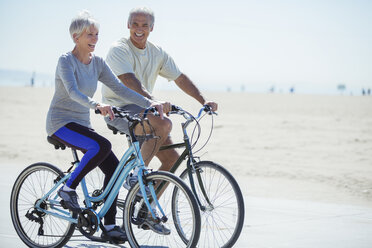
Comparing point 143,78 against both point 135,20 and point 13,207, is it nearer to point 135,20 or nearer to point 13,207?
point 135,20

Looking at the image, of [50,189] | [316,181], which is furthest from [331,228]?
[316,181]

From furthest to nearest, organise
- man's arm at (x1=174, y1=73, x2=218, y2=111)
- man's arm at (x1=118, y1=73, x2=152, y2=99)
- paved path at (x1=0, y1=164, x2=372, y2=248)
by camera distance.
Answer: man's arm at (x1=174, y1=73, x2=218, y2=111) → paved path at (x1=0, y1=164, x2=372, y2=248) → man's arm at (x1=118, y1=73, x2=152, y2=99)

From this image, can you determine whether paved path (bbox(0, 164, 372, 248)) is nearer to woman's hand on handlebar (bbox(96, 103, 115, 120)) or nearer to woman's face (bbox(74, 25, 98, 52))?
woman's hand on handlebar (bbox(96, 103, 115, 120))

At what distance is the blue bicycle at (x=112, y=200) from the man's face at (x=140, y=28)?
959mm

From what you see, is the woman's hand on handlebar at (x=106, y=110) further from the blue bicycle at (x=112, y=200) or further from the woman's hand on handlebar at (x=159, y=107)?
the woman's hand on handlebar at (x=159, y=107)

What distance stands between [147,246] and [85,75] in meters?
1.58

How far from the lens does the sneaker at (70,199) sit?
15.3ft

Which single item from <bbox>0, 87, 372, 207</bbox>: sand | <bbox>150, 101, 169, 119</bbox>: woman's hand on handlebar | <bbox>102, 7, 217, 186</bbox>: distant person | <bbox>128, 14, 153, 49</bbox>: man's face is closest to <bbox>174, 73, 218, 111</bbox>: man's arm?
<bbox>102, 7, 217, 186</bbox>: distant person

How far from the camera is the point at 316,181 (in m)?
10.4

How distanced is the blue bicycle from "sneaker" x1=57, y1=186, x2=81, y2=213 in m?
0.07

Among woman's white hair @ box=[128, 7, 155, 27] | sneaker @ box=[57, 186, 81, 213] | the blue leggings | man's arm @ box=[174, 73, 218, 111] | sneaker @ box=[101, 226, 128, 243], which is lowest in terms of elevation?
sneaker @ box=[101, 226, 128, 243]

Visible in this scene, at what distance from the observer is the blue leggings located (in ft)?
15.1

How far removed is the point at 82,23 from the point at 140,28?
821mm

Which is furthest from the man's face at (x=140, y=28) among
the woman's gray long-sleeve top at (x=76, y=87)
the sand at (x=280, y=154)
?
the sand at (x=280, y=154)
